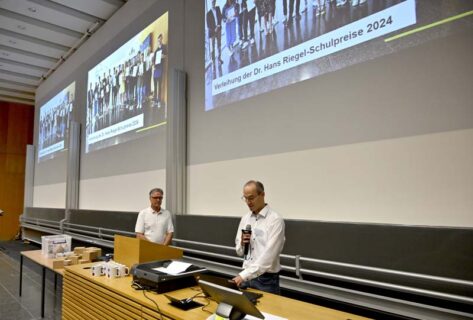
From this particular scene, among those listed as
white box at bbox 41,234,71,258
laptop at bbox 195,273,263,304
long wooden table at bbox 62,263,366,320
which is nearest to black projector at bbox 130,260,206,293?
long wooden table at bbox 62,263,366,320

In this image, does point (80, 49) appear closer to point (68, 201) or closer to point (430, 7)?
point (68, 201)

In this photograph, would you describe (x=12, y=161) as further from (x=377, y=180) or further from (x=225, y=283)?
(x=377, y=180)

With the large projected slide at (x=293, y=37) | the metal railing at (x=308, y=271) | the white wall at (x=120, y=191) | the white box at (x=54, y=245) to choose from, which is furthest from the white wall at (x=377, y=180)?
the white box at (x=54, y=245)

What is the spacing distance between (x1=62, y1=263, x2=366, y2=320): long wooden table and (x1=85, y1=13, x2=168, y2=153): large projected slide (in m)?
2.52

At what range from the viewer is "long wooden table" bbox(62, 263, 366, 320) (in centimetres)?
165

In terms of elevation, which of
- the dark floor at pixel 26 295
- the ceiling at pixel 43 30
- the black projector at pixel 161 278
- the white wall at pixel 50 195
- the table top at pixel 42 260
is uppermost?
the ceiling at pixel 43 30

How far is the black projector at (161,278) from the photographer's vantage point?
2.00m

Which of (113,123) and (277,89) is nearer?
(277,89)

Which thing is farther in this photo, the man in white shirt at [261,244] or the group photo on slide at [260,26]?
the group photo on slide at [260,26]

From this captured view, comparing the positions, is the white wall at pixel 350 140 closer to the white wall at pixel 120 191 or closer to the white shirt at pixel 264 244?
the white shirt at pixel 264 244

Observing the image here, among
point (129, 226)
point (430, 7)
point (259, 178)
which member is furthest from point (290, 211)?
point (129, 226)

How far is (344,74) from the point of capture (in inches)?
105

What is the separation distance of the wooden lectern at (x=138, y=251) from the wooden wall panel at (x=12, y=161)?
10.5 metres

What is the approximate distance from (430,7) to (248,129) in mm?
1857
